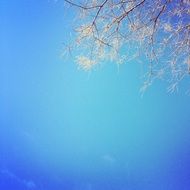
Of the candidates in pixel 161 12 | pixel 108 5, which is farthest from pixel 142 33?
pixel 108 5

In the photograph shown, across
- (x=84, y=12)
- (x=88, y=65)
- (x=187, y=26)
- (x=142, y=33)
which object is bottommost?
(x=88, y=65)

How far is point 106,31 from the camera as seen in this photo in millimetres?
3594

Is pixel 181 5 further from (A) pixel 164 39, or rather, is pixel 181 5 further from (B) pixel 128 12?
(B) pixel 128 12

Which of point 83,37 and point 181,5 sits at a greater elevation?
point 181,5

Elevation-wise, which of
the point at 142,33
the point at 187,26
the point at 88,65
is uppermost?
the point at 187,26

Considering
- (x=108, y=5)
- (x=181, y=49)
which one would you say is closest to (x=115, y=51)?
(x=108, y=5)

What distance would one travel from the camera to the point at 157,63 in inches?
150

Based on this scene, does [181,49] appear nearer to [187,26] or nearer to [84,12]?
[187,26]

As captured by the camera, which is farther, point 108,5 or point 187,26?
point 187,26

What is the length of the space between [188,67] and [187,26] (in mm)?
514

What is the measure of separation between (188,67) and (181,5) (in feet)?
2.54

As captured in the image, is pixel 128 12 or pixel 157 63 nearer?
pixel 128 12

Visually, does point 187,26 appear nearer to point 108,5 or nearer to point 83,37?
point 108,5

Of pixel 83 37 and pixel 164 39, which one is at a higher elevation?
pixel 164 39
